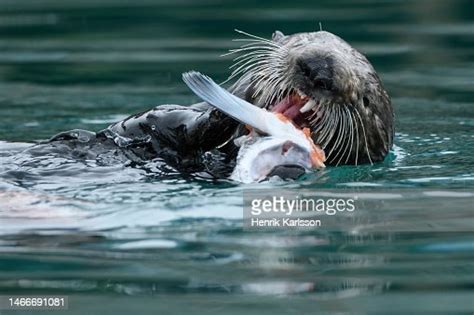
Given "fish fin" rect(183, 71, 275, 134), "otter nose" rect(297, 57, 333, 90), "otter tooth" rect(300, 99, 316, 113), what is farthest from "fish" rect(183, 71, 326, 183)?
"otter nose" rect(297, 57, 333, 90)

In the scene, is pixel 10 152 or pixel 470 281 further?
pixel 10 152

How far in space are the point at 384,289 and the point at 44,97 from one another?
4526 mm

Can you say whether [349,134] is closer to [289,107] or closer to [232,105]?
[289,107]

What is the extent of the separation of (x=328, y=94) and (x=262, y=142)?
348 millimetres

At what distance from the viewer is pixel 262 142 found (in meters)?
4.74

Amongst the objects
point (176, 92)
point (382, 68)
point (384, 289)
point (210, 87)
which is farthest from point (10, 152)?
point (382, 68)

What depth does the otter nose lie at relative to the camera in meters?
4.80

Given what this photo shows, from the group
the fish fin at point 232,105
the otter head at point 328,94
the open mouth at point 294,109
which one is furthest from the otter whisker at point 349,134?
the fish fin at point 232,105

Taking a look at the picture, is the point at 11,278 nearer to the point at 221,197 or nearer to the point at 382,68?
the point at 221,197

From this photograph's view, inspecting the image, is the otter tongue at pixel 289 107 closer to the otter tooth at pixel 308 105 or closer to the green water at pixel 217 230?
the otter tooth at pixel 308 105

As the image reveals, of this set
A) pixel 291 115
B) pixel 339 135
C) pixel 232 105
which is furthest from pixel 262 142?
pixel 339 135

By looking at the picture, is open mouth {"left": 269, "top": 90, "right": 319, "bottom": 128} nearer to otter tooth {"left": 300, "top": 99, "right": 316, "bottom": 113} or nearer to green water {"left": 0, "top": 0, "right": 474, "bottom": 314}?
otter tooth {"left": 300, "top": 99, "right": 316, "bottom": 113}

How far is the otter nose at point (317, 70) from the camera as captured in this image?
4.80 m

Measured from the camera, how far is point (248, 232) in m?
4.41
